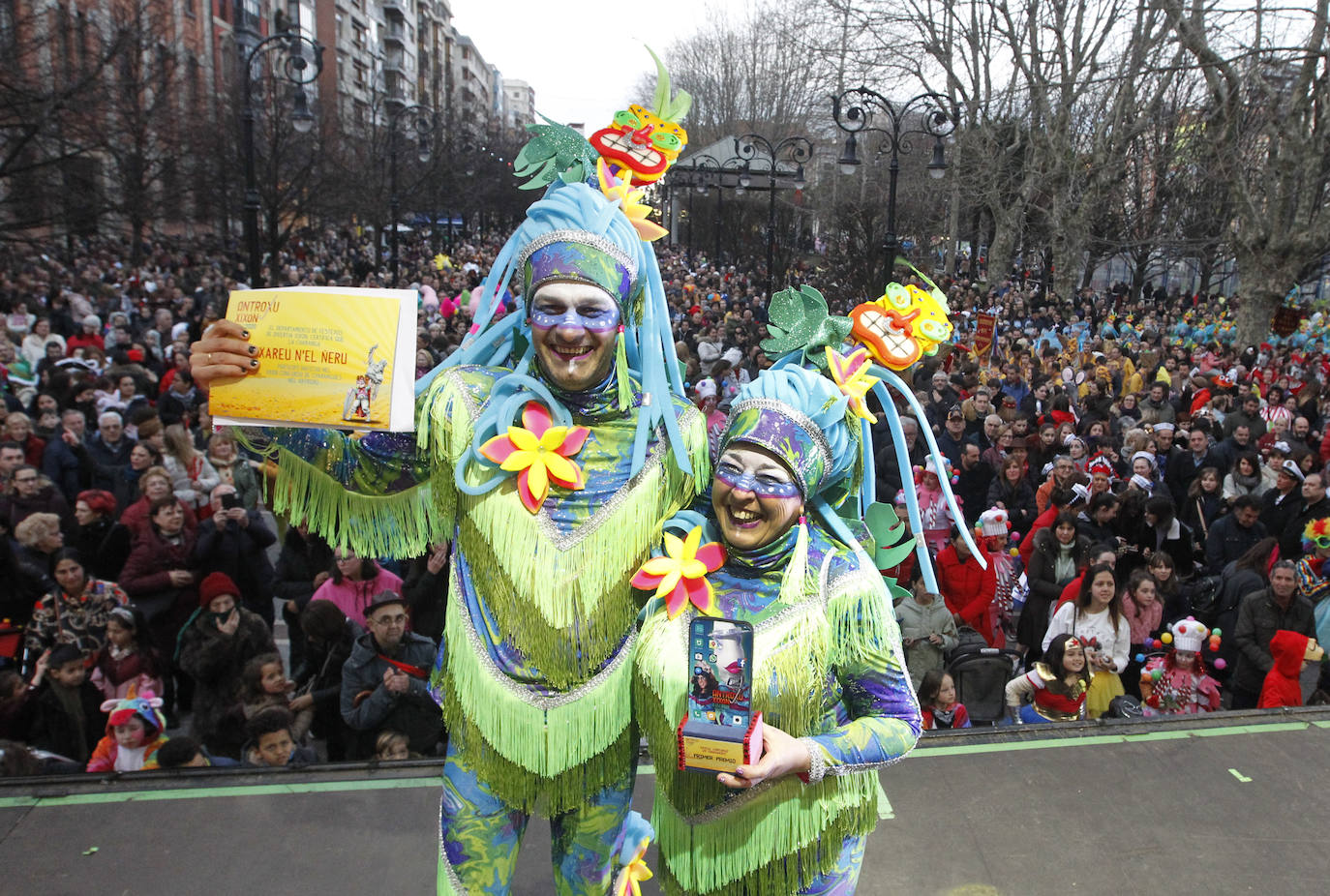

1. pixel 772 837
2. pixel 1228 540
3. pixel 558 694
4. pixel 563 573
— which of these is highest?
pixel 563 573

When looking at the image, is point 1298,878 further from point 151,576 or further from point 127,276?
point 127,276

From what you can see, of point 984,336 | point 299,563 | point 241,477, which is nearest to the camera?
point 299,563

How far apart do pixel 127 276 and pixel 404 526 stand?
18566 millimetres

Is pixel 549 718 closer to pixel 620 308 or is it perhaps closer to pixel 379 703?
pixel 620 308

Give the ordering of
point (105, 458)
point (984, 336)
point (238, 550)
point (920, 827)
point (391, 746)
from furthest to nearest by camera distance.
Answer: point (984, 336) < point (105, 458) < point (238, 550) < point (391, 746) < point (920, 827)

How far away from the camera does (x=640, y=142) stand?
8.11ft

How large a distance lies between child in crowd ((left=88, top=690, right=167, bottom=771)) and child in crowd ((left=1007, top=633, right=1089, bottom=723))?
376 cm

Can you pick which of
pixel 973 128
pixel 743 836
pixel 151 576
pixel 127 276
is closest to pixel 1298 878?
pixel 743 836

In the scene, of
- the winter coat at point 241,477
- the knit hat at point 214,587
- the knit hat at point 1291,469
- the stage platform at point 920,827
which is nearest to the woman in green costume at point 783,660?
the stage platform at point 920,827

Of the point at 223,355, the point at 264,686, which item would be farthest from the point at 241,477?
the point at 223,355

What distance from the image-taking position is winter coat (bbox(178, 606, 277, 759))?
434 cm

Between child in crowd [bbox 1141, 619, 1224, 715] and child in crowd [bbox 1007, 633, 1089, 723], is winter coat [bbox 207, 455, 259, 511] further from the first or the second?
child in crowd [bbox 1141, 619, 1224, 715]

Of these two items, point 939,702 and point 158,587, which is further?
point 158,587

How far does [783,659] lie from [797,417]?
48 centimetres
